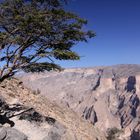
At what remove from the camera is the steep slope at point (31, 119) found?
23969 millimetres

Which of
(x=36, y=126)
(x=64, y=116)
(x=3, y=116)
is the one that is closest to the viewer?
(x=3, y=116)

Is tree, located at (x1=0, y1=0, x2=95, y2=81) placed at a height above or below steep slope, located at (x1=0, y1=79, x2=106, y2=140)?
above

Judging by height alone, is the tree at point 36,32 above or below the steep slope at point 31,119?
above

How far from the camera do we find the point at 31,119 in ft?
85.8

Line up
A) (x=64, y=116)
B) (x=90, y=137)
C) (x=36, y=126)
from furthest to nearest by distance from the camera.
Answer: (x=64, y=116) → (x=90, y=137) → (x=36, y=126)

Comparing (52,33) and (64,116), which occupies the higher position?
(52,33)

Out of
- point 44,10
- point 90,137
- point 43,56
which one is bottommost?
point 90,137

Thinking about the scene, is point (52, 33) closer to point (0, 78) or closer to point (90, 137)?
point (0, 78)

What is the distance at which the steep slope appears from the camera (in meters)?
24.0

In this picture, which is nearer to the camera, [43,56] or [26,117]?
[43,56]

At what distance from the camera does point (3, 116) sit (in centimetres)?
2384

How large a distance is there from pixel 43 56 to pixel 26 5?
3327mm

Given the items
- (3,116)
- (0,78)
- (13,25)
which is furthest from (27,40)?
(3,116)

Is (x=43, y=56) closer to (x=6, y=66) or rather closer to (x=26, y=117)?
(x=6, y=66)
